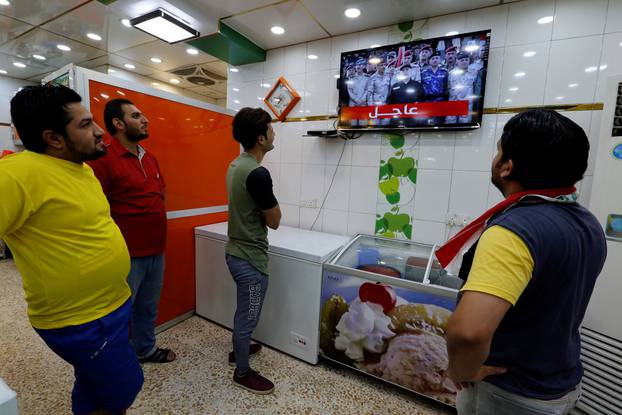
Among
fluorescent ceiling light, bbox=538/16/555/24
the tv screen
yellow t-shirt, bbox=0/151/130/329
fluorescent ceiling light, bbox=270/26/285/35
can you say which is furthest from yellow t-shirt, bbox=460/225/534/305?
fluorescent ceiling light, bbox=270/26/285/35

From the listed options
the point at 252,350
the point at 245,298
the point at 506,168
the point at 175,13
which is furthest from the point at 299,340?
the point at 175,13

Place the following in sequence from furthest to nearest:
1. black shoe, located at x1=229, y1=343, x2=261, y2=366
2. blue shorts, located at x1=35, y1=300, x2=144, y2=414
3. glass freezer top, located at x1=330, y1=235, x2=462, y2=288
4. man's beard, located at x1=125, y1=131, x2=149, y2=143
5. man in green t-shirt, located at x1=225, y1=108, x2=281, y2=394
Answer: black shoe, located at x1=229, y1=343, x2=261, y2=366 < glass freezer top, located at x1=330, y1=235, x2=462, y2=288 < man's beard, located at x1=125, y1=131, x2=149, y2=143 < man in green t-shirt, located at x1=225, y1=108, x2=281, y2=394 < blue shorts, located at x1=35, y1=300, x2=144, y2=414

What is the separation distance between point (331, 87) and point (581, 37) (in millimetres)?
1647

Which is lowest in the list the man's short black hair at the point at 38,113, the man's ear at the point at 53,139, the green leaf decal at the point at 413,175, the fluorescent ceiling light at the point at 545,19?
the green leaf decal at the point at 413,175

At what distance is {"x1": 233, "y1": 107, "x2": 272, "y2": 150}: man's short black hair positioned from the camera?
5.20 feet

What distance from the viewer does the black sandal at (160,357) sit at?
1967 millimetres

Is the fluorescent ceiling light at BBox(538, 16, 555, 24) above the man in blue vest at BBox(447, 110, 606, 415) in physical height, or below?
above

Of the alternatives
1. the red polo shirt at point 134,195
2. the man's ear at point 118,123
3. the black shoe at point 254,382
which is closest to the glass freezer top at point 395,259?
the black shoe at point 254,382

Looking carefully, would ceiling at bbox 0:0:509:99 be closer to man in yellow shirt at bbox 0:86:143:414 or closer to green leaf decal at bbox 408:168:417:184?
green leaf decal at bbox 408:168:417:184

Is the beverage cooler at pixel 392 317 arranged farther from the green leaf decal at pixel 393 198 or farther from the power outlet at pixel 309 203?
the power outlet at pixel 309 203

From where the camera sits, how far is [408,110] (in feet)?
6.90

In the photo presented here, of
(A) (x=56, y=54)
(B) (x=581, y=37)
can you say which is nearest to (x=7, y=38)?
(A) (x=56, y=54)

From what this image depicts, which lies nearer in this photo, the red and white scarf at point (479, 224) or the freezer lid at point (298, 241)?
the red and white scarf at point (479, 224)

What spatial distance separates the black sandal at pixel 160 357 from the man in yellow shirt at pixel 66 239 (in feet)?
2.99
